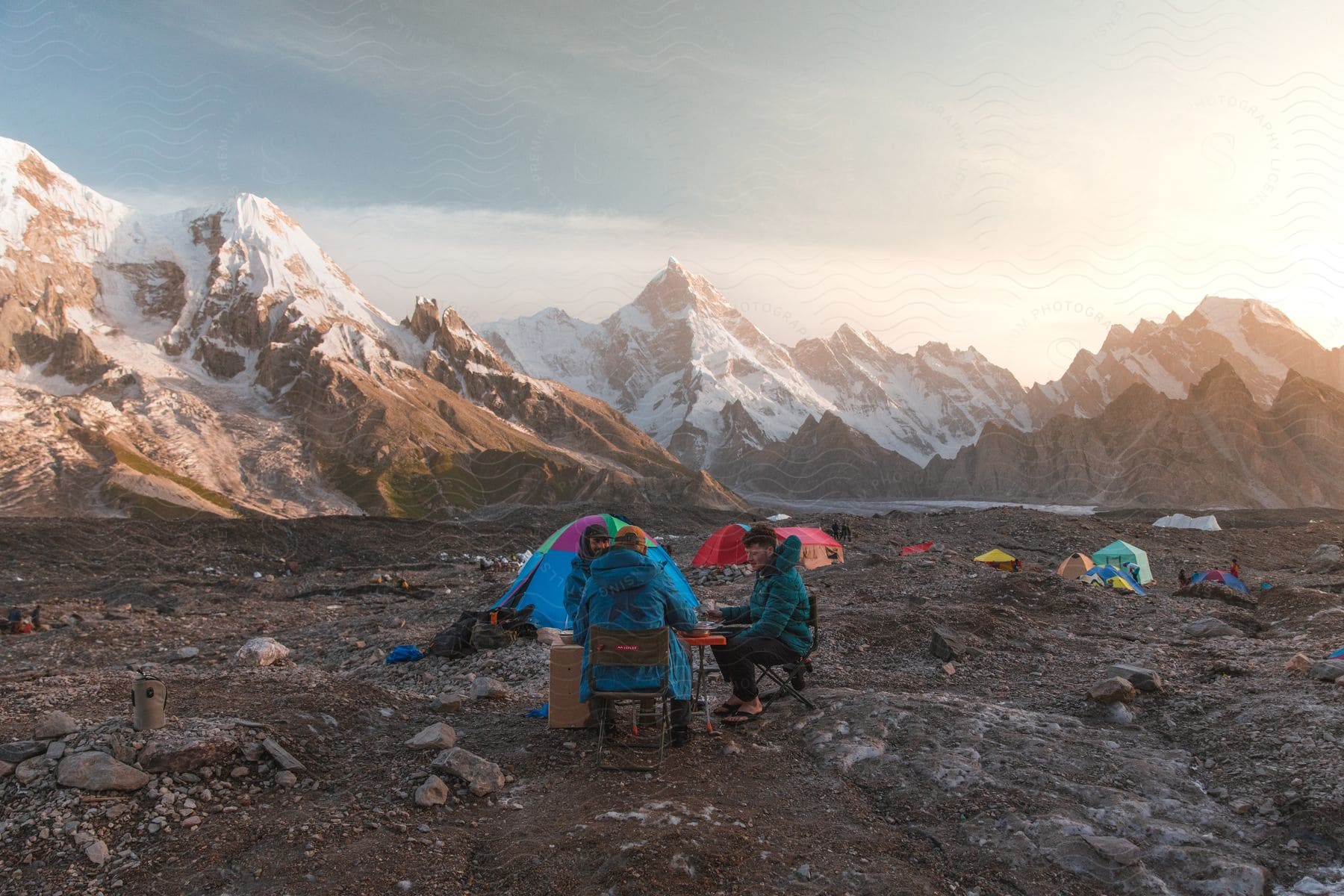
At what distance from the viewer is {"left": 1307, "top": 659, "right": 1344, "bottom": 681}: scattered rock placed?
27.6ft

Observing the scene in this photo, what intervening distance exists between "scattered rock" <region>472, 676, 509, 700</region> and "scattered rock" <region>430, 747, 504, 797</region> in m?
2.85

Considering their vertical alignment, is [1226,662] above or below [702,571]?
above

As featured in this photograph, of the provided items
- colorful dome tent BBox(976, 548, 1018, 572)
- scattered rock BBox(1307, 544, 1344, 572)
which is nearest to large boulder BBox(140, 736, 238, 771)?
colorful dome tent BBox(976, 548, 1018, 572)

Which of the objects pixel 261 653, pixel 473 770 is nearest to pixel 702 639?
pixel 473 770

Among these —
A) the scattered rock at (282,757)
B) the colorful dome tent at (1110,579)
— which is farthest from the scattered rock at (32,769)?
the colorful dome tent at (1110,579)

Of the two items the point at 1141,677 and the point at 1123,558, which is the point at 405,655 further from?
the point at 1123,558

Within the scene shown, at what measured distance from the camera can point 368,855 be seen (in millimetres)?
5098

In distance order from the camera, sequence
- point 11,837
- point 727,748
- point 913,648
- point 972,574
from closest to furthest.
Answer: point 11,837 < point 727,748 < point 913,648 < point 972,574

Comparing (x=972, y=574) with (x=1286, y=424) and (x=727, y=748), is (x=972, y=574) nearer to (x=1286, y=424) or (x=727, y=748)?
(x=727, y=748)

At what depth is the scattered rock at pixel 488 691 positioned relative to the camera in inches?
373

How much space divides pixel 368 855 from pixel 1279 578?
37927mm

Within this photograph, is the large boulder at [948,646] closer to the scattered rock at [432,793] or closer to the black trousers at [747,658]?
the black trousers at [747,658]

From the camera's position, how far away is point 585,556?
29.0 ft

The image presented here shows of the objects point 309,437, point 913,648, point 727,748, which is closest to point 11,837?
point 727,748
